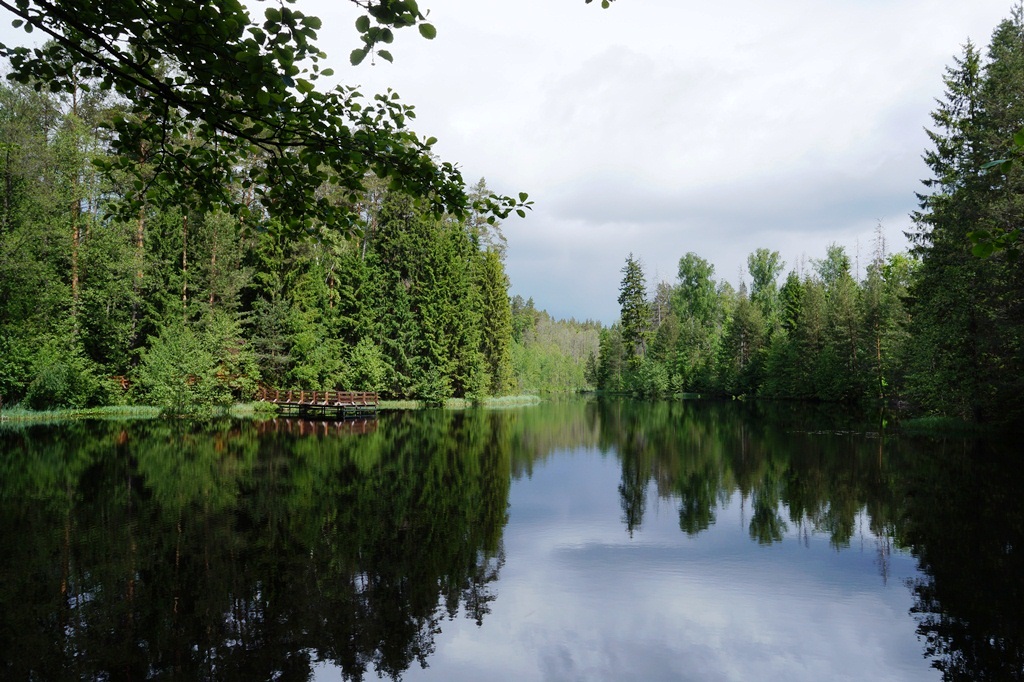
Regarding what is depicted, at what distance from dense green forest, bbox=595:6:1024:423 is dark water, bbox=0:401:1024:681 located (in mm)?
4646

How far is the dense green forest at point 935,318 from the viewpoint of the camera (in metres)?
22.3

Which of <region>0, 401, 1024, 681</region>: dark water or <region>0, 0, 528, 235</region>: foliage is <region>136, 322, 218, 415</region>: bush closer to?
<region>0, 401, 1024, 681</region>: dark water

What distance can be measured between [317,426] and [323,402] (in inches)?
223

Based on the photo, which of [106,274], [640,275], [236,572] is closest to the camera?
[236,572]

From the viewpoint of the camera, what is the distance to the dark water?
20.0ft

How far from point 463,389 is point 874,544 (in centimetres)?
4096

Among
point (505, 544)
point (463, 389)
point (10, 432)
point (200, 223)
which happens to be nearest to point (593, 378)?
point (463, 389)

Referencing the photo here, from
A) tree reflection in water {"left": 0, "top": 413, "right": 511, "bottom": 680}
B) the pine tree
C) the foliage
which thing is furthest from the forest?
the pine tree

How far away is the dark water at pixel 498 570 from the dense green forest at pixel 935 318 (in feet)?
15.2

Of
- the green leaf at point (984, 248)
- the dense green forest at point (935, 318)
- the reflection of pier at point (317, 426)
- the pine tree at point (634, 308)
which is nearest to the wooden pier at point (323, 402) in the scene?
the reflection of pier at point (317, 426)

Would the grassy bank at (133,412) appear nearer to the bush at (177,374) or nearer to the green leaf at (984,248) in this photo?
the bush at (177,374)

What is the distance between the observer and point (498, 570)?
8.85 metres

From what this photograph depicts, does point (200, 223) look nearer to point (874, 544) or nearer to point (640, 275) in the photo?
point (874, 544)

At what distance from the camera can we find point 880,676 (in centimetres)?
596
